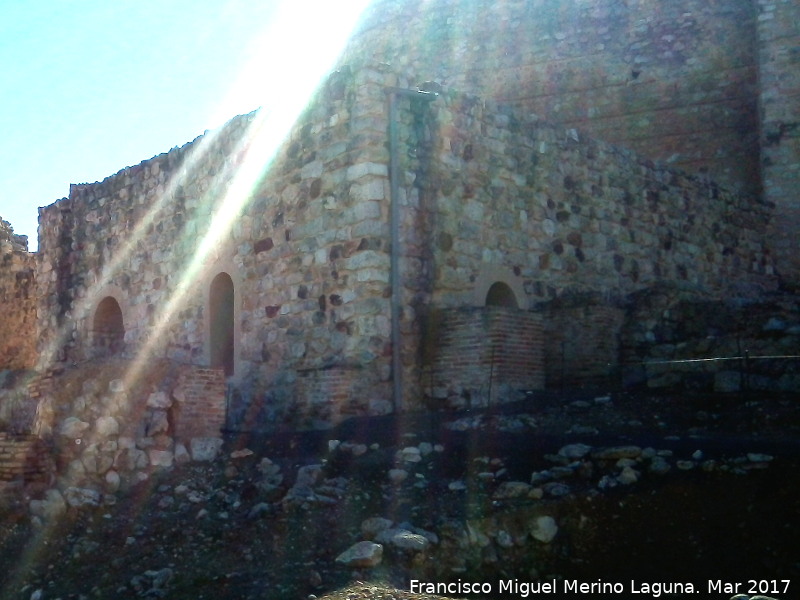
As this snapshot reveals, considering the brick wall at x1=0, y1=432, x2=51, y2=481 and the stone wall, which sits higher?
the stone wall

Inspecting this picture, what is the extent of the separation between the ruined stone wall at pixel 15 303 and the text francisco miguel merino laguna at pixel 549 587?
1386 cm

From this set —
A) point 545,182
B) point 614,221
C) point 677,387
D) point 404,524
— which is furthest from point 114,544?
point 614,221

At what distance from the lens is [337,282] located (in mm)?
10750

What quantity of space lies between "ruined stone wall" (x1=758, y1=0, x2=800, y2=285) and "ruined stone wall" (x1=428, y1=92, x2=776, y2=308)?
1539mm

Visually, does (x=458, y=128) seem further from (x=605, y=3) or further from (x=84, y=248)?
(x=605, y=3)

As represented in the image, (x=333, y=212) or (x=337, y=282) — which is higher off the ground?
(x=333, y=212)

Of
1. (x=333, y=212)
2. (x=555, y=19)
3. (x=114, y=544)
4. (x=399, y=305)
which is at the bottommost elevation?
(x=114, y=544)

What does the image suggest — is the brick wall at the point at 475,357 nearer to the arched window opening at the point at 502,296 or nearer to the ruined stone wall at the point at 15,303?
the arched window opening at the point at 502,296

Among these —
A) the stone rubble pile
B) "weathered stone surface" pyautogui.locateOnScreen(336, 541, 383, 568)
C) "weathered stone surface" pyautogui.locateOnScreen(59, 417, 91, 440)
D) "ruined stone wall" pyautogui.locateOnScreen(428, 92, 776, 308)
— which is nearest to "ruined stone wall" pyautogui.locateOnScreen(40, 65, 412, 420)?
"ruined stone wall" pyautogui.locateOnScreen(428, 92, 776, 308)

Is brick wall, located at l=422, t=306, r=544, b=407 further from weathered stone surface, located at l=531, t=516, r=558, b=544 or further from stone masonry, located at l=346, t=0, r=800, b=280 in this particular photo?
stone masonry, located at l=346, t=0, r=800, b=280

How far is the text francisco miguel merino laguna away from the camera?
6.09 meters

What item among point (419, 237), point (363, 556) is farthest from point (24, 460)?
point (419, 237)

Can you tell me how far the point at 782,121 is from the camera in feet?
58.2

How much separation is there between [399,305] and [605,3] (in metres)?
11.7
